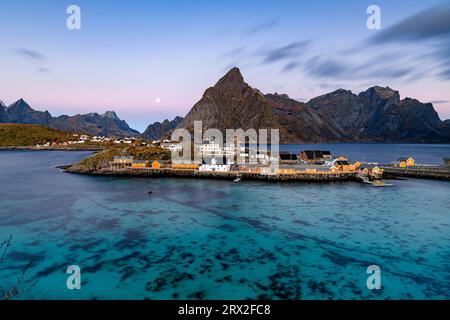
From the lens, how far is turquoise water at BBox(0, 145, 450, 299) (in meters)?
21.9

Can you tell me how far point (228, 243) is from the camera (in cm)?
3106

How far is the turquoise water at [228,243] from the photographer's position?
21.9 m

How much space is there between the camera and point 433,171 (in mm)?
79500

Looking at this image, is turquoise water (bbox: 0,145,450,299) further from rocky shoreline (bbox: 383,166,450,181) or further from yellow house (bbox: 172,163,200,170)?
yellow house (bbox: 172,163,200,170)

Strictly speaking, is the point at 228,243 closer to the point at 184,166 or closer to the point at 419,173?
the point at 184,166

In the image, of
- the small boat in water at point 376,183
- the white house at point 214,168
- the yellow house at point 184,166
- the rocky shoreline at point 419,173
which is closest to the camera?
the small boat in water at point 376,183

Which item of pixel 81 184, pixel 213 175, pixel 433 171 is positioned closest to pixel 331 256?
pixel 213 175

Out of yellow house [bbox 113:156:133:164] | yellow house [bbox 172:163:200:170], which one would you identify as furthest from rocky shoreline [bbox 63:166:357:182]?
yellow house [bbox 113:156:133:164]

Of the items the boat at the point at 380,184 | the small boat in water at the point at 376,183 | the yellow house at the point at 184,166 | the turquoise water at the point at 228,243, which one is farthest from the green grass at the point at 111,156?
the boat at the point at 380,184

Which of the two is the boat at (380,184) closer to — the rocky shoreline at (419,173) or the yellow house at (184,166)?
the rocky shoreline at (419,173)

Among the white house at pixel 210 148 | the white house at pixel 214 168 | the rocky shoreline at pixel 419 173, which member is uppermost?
the white house at pixel 210 148

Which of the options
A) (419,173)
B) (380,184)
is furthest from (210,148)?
(419,173)
